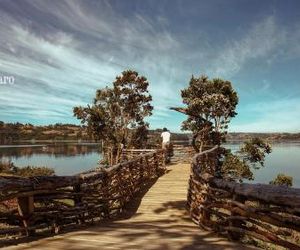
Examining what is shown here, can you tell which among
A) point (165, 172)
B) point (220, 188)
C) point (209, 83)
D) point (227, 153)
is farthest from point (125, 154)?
point (220, 188)

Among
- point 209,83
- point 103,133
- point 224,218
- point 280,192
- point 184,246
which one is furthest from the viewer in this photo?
point 103,133

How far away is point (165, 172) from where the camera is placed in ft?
61.7

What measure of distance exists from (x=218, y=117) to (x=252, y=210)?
89.5ft

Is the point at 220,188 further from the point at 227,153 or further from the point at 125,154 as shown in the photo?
the point at 227,153

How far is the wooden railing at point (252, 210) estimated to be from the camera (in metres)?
5.03

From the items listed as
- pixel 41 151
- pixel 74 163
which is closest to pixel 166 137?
pixel 74 163

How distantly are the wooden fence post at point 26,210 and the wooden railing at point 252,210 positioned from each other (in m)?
3.30

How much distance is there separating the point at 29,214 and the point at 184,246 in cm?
268

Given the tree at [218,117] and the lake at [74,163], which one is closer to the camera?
the tree at [218,117]

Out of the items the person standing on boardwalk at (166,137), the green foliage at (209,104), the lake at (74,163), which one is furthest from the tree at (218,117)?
the lake at (74,163)

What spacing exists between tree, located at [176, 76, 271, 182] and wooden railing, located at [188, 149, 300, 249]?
22230 millimetres

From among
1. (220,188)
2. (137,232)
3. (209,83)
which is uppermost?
(209,83)

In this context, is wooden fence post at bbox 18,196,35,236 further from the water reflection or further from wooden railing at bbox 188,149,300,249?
the water reflection

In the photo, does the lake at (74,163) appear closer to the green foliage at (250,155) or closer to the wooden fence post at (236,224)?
the green foliage at (250,155)
